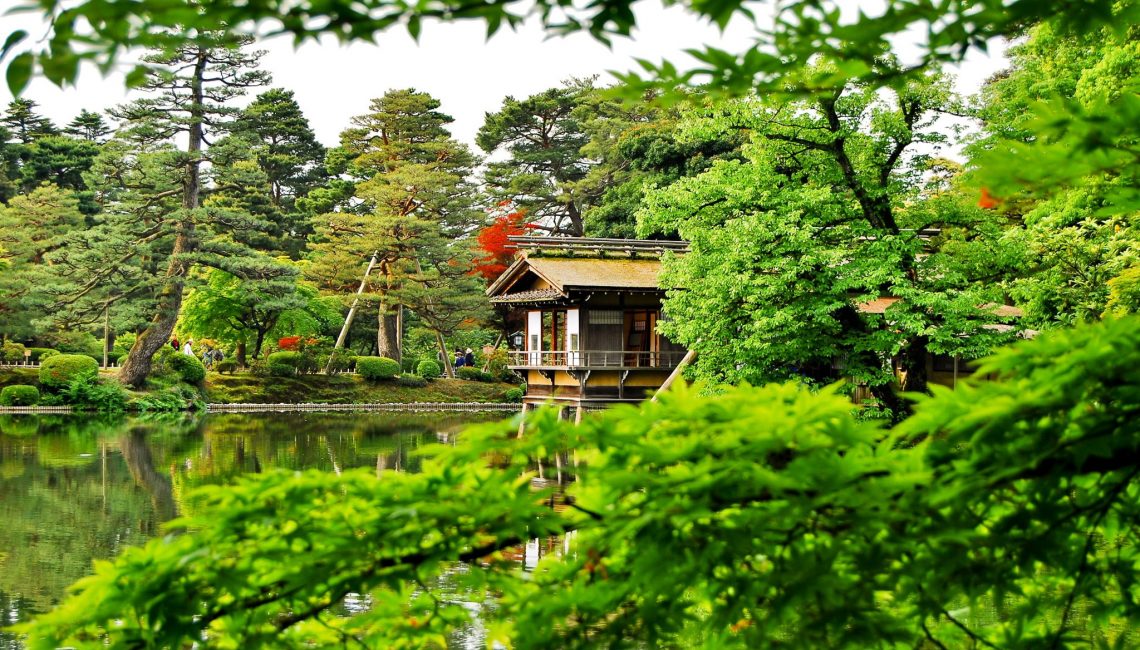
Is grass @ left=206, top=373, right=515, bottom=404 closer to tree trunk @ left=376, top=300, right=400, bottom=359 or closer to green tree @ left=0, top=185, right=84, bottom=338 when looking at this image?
tree trunk @ left=376, top=300, right=400, bottom=359

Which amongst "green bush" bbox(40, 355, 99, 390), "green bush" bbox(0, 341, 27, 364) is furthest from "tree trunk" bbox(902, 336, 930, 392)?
"green bush" bbox(0, 341, 27, 364)

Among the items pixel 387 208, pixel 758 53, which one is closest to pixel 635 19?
pixel 758 53

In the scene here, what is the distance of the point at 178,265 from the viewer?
3331cm

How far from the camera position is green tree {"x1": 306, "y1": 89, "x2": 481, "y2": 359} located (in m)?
38.0

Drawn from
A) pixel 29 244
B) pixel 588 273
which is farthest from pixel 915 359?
pixel 29 244

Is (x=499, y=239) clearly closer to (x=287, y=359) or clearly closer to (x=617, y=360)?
(x=287, y=359)

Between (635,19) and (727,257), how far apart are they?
13274 mm

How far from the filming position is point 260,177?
3325 cm

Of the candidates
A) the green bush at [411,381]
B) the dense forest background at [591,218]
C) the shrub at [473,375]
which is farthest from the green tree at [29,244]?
the shrub at [473,375]

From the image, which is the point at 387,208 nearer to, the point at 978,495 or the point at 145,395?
the point at 145,395

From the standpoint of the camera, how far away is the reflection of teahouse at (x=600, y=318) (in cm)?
2461

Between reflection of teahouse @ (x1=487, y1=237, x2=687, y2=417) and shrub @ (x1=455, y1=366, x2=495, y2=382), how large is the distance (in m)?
14.5

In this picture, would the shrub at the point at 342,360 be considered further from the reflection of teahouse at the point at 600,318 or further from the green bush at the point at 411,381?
the reflection of teahouse at the point at 600,318

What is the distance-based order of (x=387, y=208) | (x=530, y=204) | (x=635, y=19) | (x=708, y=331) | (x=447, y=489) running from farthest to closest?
(x=530, y=204) < (x=387, y=208) < (x=708, y=331) < (x=447, y=489) < (x=635, y=19)
